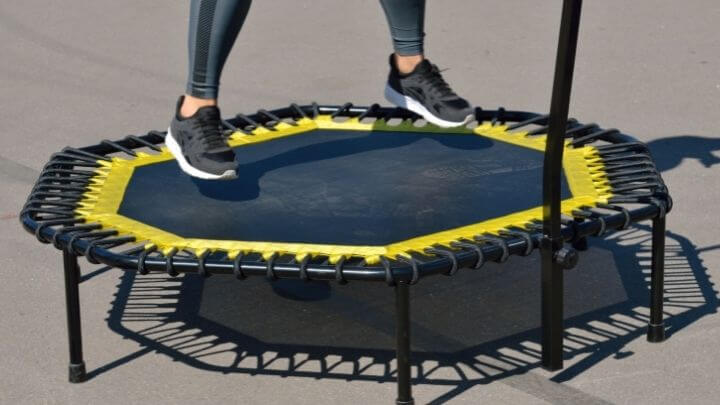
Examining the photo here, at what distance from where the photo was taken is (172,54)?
22.4ft

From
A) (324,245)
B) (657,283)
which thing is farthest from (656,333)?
(324,245)

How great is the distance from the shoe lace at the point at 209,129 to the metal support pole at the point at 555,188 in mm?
880

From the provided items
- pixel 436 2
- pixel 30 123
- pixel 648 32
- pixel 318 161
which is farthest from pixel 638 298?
pixel 436 2

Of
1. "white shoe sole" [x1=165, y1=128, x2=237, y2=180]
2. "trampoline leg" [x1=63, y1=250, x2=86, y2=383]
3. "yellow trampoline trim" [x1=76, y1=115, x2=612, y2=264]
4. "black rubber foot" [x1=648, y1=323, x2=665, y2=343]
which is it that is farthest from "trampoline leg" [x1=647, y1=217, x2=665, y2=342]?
"trampoline leg" [x1=63, y1=250, x2=86, y2=383]

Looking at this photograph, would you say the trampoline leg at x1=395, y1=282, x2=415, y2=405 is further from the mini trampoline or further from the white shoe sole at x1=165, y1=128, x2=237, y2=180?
the white shoe sole at x1=165, y1=128, x2=237, y2=180

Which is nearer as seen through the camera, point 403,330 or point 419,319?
point 403,330

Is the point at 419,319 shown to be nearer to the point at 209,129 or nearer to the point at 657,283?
the point at 657,283

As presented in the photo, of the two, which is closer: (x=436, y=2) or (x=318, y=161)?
(x=318, y=161)

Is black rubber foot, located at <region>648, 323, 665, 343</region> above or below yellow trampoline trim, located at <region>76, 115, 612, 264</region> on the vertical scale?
below

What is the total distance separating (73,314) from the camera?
129 inches

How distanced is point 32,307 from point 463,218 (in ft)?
4.16

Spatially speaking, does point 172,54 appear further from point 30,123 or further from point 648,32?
Answer: point 648,32

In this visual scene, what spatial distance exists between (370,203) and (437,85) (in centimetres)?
56

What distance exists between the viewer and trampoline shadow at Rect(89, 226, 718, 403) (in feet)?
11.2
